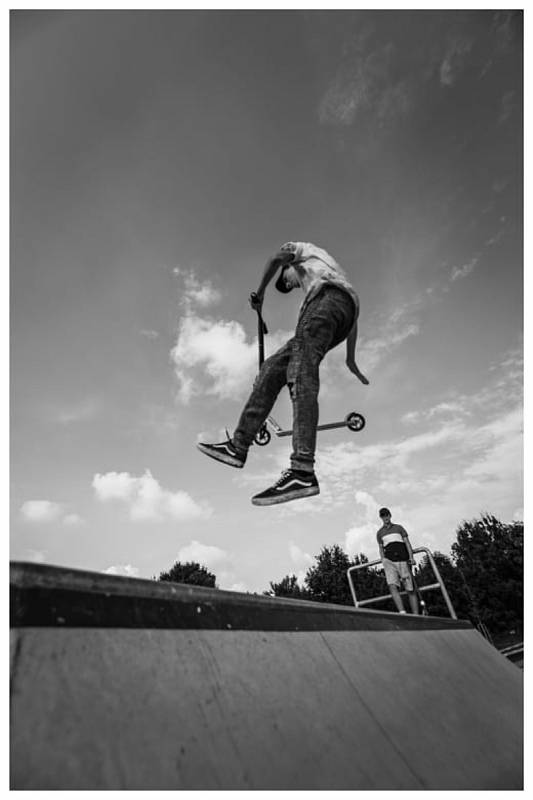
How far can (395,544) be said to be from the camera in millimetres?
9336

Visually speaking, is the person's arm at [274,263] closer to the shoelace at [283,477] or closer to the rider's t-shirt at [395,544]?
the shoelace at [283,477]

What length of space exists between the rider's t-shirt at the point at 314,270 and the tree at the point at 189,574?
43.0 m

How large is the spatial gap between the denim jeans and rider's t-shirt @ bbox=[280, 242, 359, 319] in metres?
0.05

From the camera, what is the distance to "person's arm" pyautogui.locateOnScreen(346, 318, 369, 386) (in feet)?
12.3

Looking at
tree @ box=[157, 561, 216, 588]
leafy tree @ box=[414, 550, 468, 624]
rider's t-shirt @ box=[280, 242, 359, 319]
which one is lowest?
leafy tree @ box=[414, 550, 468, 624]

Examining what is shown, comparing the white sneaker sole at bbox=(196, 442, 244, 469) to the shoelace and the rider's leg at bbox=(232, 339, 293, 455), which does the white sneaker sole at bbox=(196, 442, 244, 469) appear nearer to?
the rider's leg at bbox=(232, 339, 293, 455)

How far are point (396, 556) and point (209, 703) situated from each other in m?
9.27

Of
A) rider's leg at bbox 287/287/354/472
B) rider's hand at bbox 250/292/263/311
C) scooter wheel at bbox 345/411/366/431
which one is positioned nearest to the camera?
rider's leg at bbox 287/287/354/472

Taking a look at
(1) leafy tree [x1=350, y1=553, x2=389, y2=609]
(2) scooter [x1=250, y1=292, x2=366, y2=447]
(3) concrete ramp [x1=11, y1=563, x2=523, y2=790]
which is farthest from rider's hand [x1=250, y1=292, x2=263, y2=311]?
(1) leafy tree [x1=350, y1=553, x2=389, y2=609]

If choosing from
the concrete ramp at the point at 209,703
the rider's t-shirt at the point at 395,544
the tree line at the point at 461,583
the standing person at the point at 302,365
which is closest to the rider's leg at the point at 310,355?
the standing person at the point at 302,365

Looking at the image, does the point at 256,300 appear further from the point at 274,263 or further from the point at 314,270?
the point at 314,270

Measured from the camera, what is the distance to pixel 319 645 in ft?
5.32

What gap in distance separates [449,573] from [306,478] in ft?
200

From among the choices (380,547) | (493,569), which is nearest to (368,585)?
(493,569)
